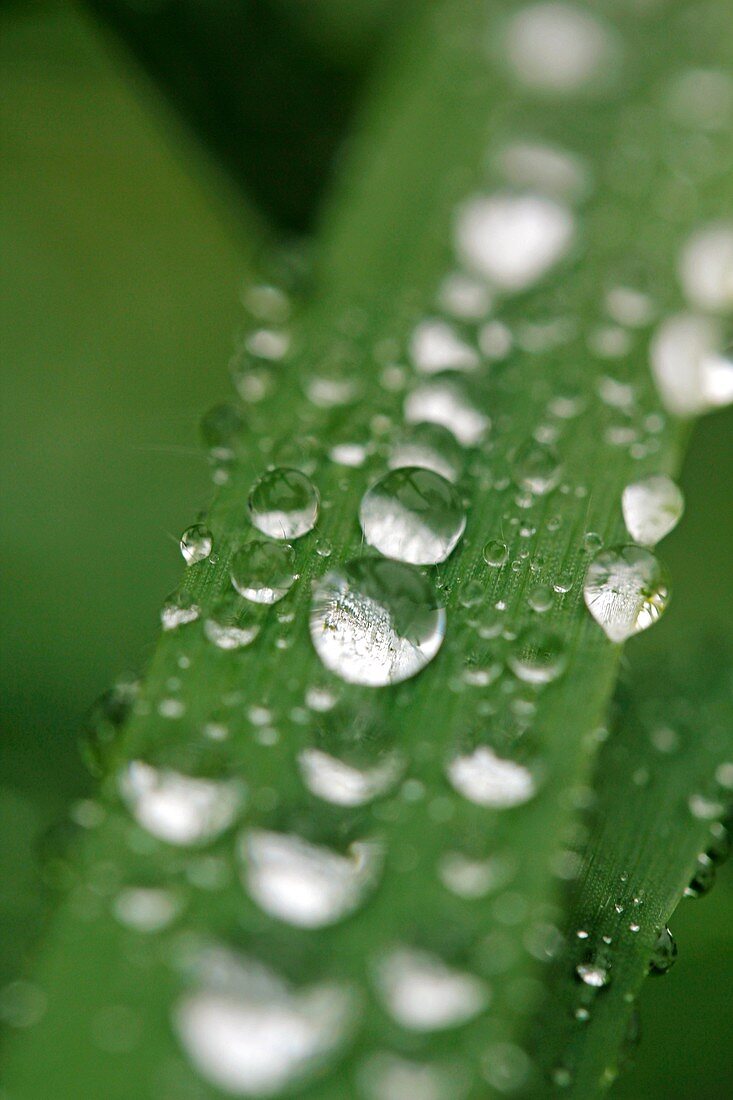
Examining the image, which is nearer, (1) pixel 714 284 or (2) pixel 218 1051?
(2) pixel 218 1051

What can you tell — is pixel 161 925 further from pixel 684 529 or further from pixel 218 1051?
pixel 684 529

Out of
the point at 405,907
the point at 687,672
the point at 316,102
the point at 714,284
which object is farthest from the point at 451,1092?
the point at 316,102

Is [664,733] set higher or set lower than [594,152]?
lower

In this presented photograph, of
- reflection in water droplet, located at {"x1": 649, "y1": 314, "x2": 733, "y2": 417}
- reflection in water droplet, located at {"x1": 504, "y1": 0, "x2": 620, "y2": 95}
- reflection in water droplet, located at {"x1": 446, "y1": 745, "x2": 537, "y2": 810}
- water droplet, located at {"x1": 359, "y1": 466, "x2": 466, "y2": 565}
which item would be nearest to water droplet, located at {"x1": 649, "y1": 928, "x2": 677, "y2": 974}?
reflection in water droplet, located at {"x1": 446, "y1": 745, "x2": 537, "y2": 810}

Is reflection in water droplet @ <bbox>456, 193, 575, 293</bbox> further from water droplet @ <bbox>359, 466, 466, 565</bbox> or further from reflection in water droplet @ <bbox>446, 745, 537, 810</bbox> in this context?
reflection in water droplet @ <bbox>446, 745, 537, 810</bbox>

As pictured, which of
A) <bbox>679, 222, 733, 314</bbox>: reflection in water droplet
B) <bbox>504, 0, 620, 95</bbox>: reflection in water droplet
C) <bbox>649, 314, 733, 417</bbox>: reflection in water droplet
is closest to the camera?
<bbox>649, 314, 733, 417</bbox>: reflection in water droplet

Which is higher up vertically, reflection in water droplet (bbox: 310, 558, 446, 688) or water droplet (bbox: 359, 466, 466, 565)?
water droplet (bbox: 359, 466, 466, 565)
